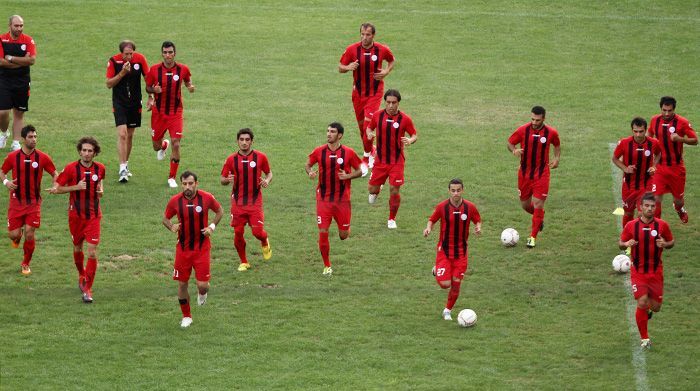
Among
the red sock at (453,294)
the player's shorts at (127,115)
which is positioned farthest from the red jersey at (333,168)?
the player's shorts at (127,115)

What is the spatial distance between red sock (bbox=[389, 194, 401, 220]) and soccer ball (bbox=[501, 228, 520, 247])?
1756 mm

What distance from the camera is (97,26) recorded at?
3103 centimetres

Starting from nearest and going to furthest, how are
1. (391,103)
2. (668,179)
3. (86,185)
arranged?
(86,185) → (391,103) → (668,179)

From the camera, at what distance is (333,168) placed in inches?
723

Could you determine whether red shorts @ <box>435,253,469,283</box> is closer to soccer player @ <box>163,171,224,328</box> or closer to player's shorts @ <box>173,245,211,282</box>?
soccer player @ <box>163,171,224,328</box>

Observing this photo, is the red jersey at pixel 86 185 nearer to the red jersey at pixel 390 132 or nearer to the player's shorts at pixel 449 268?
the red jersey at pixel 390 132

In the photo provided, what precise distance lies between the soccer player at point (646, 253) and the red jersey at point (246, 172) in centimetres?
529

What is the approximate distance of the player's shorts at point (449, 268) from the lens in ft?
56.1

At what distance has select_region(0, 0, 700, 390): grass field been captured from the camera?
16.2 metres

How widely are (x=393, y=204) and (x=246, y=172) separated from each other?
10.1 ft

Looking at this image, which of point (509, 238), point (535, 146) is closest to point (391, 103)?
point (535, 146)

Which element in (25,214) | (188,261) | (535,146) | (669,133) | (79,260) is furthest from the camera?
(669,133)

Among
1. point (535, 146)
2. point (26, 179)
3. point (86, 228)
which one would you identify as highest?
point (535, 146)

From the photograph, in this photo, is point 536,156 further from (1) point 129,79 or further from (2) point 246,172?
(1) point 129,79
